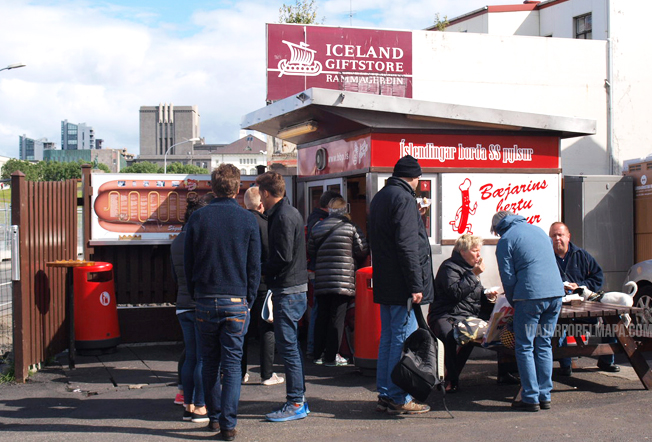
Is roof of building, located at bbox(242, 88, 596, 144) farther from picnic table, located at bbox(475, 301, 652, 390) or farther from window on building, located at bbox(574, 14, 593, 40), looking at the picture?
window on building, located at bbox(574, 14, 593, 40)

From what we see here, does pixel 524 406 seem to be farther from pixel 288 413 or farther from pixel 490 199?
pixel 490 199

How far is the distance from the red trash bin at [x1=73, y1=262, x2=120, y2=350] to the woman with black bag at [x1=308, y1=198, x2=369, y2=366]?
241cm

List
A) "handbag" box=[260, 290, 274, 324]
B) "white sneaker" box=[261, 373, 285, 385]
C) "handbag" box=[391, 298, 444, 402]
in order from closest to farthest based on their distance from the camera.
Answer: "handbag" box=[391, 298, 444, 402] → "handbag" box=[260, 290, 274, 324] → "white sneaker" box=[261, 373, 285, 385]

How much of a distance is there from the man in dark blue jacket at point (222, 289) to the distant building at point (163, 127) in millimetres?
162998

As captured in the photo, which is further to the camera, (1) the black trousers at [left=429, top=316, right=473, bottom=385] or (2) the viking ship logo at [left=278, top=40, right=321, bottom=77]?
(2) the viking ship logo at [left=278, top=40, right=321, bottom=77]

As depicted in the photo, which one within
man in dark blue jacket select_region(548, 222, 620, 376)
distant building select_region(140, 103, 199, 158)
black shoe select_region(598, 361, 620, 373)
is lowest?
black shoe select_region(598, 361, 620, 373)

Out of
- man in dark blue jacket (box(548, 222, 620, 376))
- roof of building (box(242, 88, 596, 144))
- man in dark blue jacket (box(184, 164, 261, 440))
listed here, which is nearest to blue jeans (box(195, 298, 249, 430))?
man in dark blue jacket (box(184, 164, 261, 440))

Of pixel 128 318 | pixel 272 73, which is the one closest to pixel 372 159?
pixel 128 318

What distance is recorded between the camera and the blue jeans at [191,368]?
16.9 feet

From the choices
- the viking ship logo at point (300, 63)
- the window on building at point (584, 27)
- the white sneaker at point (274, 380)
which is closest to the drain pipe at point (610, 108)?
the window on building at point (584, 27)

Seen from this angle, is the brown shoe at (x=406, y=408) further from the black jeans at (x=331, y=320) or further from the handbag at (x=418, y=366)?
the black jeans at (x=331, y=320)

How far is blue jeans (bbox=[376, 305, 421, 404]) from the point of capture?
519 cm

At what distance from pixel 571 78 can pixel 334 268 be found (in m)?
20.7

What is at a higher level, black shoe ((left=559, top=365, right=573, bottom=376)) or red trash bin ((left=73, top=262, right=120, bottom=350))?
red trash bin ((left=73, top=262, right=120, bottom=350))
